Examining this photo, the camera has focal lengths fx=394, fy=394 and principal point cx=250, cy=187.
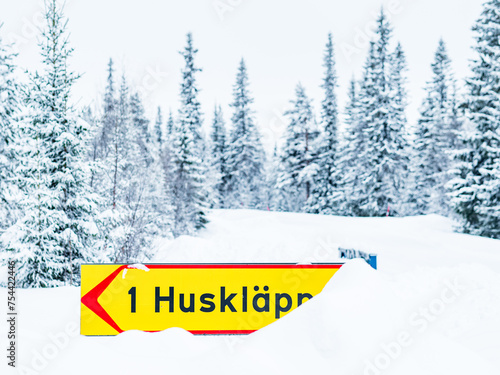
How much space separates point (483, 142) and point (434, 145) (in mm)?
16419

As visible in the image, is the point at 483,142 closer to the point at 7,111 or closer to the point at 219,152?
the point at 7,111

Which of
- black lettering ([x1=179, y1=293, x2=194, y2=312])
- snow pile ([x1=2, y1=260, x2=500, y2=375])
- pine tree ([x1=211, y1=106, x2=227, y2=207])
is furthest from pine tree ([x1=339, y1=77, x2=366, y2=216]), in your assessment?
black lettering ([x1=179, y1=293, x2=194, y2=312])

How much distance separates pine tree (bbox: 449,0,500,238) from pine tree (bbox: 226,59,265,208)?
2850 centimetres

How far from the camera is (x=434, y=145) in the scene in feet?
110

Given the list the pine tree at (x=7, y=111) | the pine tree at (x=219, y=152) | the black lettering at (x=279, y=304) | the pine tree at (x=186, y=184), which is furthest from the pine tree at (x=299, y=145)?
the black lettering at (x=279, y=304)

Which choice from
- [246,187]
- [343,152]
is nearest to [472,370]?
[343,152]

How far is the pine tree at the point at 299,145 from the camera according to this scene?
3769 cm

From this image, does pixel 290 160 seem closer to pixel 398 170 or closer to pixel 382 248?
pixel 398 170

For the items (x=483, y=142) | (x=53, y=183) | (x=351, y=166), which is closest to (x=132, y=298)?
(x=53, y=183)

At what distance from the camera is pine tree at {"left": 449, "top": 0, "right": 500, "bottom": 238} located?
57.0 ft

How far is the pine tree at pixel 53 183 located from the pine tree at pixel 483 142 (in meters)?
16.0

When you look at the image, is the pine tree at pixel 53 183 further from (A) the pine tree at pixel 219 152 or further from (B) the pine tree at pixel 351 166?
(A) the pine tree at pixel 219 152

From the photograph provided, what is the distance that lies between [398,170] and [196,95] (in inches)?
669

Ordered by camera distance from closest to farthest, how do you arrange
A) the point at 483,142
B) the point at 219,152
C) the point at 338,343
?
the point at 338,343 < the point at 483,142 < the point at 219,152
